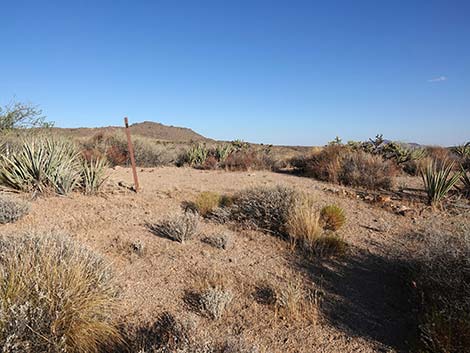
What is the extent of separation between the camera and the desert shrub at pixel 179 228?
15.9ft

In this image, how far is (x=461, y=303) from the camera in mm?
2832

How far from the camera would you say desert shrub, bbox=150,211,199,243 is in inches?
191

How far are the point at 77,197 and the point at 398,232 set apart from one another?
6398mm

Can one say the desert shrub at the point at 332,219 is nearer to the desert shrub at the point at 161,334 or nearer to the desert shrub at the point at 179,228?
the desert shrub at the point at 179,228

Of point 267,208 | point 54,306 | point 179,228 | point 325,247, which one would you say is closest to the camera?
point 54,306

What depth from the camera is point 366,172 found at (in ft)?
29.9

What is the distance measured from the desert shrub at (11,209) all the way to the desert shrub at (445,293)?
5738mm

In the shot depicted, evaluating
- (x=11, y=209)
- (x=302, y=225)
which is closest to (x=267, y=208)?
(x=302, y=225)

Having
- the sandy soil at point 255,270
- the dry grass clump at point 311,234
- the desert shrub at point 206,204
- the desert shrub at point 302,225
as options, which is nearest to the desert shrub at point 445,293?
the sandy soil at point 255,270

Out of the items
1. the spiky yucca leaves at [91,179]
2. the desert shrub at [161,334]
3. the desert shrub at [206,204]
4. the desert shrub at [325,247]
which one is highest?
the spiky yucca leaves at [91,179]

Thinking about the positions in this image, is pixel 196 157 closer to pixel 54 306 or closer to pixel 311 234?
pixel 311 234

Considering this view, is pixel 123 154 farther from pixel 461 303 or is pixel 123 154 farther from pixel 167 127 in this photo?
pixel 167 127

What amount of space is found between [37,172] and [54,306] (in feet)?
15.8

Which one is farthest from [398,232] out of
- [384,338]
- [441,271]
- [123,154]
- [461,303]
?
[123,154]
